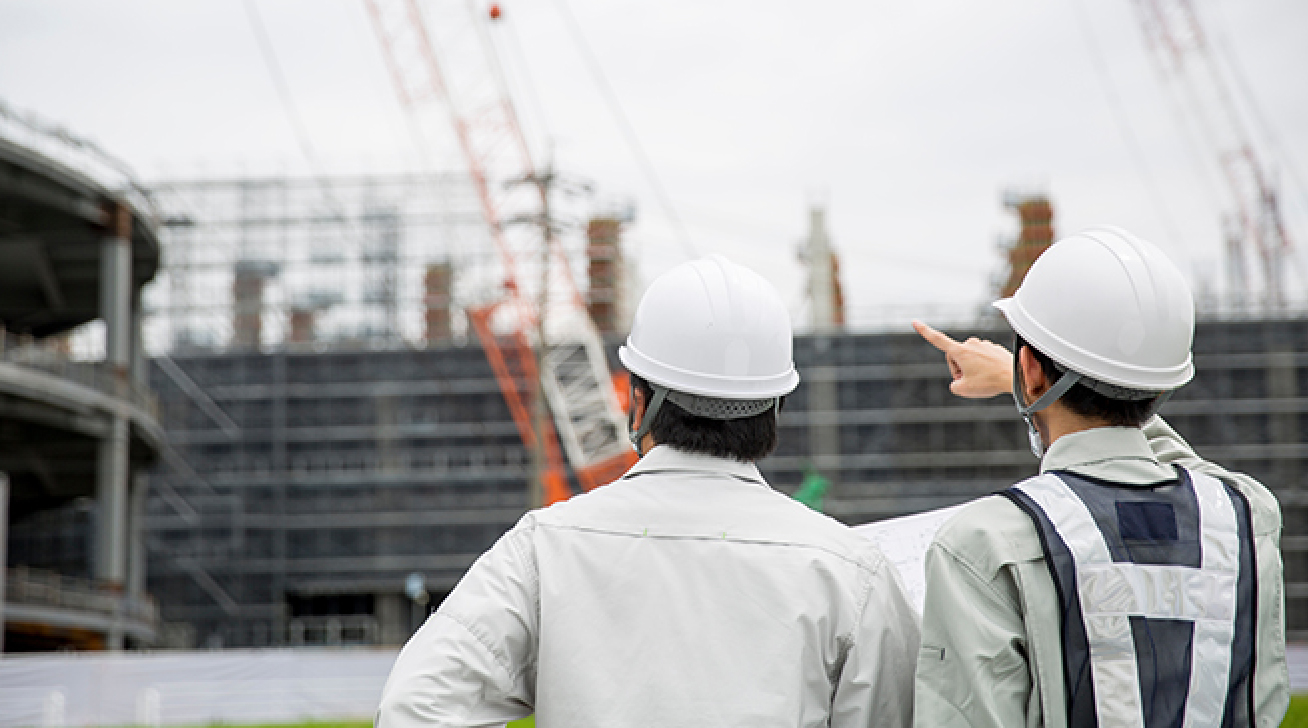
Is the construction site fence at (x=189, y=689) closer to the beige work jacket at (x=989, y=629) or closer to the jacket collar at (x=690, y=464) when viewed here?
the jacket collar at (x=690, y=464)

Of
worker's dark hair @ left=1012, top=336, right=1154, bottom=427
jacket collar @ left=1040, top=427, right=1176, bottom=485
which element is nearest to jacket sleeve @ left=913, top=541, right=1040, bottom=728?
jacket collar @ left=1040, top=427, right=1176, bottom=485

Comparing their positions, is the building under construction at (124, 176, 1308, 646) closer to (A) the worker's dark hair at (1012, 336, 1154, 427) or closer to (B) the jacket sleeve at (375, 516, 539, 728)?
(A) the worker's dark hair at (1012, 336, 1154, 427)

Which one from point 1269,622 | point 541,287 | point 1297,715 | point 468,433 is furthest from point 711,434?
point 468,433

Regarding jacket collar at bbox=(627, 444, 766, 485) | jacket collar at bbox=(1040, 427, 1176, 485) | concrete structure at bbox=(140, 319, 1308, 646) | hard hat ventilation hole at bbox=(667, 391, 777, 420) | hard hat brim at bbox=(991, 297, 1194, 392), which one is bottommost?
concrete structure at bbox=(140, 319, 1308, 646)

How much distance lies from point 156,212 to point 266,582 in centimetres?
2048

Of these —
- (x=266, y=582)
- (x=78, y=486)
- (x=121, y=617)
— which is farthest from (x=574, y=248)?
(x=121, y=617)

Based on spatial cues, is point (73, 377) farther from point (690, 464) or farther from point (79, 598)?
point (690, 464)

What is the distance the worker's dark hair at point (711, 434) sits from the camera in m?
2.08

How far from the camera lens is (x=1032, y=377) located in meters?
2.06

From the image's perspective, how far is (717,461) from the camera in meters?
2.07

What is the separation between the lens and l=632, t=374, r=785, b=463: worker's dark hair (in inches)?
81.9

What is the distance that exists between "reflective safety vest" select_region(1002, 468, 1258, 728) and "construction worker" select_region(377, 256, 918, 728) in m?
0.28

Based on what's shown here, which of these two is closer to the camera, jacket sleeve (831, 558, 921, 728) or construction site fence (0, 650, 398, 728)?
jacket sleeve (831, 558, 921, 728)

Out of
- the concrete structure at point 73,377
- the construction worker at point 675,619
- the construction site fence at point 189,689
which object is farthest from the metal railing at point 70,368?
the construction worker at point 675,619
